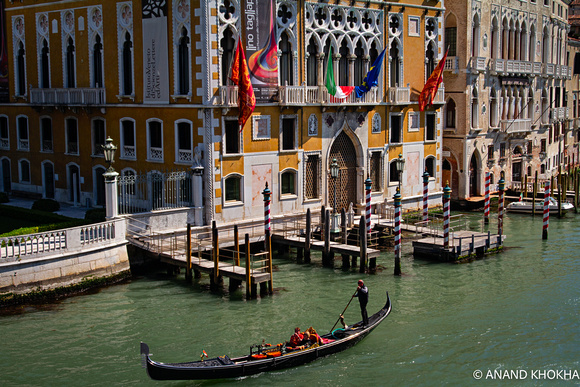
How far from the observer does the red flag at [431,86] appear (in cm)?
3281

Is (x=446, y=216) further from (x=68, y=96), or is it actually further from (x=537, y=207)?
(x=68, y=96)

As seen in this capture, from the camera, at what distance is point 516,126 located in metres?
42.7

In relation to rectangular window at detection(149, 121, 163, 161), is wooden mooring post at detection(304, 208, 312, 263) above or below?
below

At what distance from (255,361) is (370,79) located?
16.6 m

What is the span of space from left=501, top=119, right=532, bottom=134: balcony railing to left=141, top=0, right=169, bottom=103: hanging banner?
2108 cm

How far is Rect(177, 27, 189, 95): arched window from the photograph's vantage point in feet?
90.0

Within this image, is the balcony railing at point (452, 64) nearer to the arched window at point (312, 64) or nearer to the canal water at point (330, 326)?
the arched window at point (312, 64)

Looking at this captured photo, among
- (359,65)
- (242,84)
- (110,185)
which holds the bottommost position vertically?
(110,185)

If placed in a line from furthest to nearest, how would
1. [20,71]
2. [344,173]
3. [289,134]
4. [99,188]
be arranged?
[20,71] < [99,188] < [344,173] < [289,134]

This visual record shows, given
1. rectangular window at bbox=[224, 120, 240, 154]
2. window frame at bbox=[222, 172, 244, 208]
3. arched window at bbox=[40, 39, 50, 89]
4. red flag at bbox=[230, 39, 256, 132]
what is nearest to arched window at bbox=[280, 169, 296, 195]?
window frame at bbox=[222, 172, 244, 208]

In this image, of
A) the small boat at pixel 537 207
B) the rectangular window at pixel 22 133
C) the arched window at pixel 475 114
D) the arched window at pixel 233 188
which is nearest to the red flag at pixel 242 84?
the arched window at pixel 233 188

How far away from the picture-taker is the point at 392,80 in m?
33.3

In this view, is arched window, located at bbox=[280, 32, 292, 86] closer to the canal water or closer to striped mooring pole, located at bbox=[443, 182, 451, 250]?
striped mooring pole, located at bbox=[443, 182, 451, 250]

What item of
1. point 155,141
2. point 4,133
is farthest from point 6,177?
point 155,141
